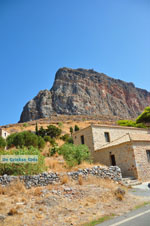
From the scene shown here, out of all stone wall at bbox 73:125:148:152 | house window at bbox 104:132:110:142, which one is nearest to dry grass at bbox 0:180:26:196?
stone wall at bbox 73:125:148:152

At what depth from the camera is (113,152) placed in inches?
689

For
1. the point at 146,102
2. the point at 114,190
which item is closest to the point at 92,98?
the point at 146,102

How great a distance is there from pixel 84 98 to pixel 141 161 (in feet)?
279

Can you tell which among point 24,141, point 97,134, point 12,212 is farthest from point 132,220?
point 24,141

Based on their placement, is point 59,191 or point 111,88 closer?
point 59,191

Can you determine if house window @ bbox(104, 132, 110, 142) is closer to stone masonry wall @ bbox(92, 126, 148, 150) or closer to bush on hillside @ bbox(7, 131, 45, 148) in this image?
stone masonry wall @ bbox(92, 126, 148, 150)

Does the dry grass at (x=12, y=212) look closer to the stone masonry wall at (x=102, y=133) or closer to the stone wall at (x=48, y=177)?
the stone wall at (x=48, y=177)

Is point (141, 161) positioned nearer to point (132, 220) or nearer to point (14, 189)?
point (132, 220)

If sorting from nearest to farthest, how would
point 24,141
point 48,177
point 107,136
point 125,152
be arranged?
point 48,177 < point 125,152 < point 107,136 < point 24,141

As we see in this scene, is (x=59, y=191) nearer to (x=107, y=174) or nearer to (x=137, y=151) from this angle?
(x=107, y=174)

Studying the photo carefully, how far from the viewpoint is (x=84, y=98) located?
325 feet

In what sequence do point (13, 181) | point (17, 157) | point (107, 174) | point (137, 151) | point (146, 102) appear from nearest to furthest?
point (13, 181), point (17, 157), point (107, 174), point (137, 151), point (146, 102)

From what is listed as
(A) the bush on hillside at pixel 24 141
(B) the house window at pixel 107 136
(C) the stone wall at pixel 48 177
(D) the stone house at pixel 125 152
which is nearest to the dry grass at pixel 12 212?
(C) the stone wall at pixel 48 177

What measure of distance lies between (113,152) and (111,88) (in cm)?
10595
